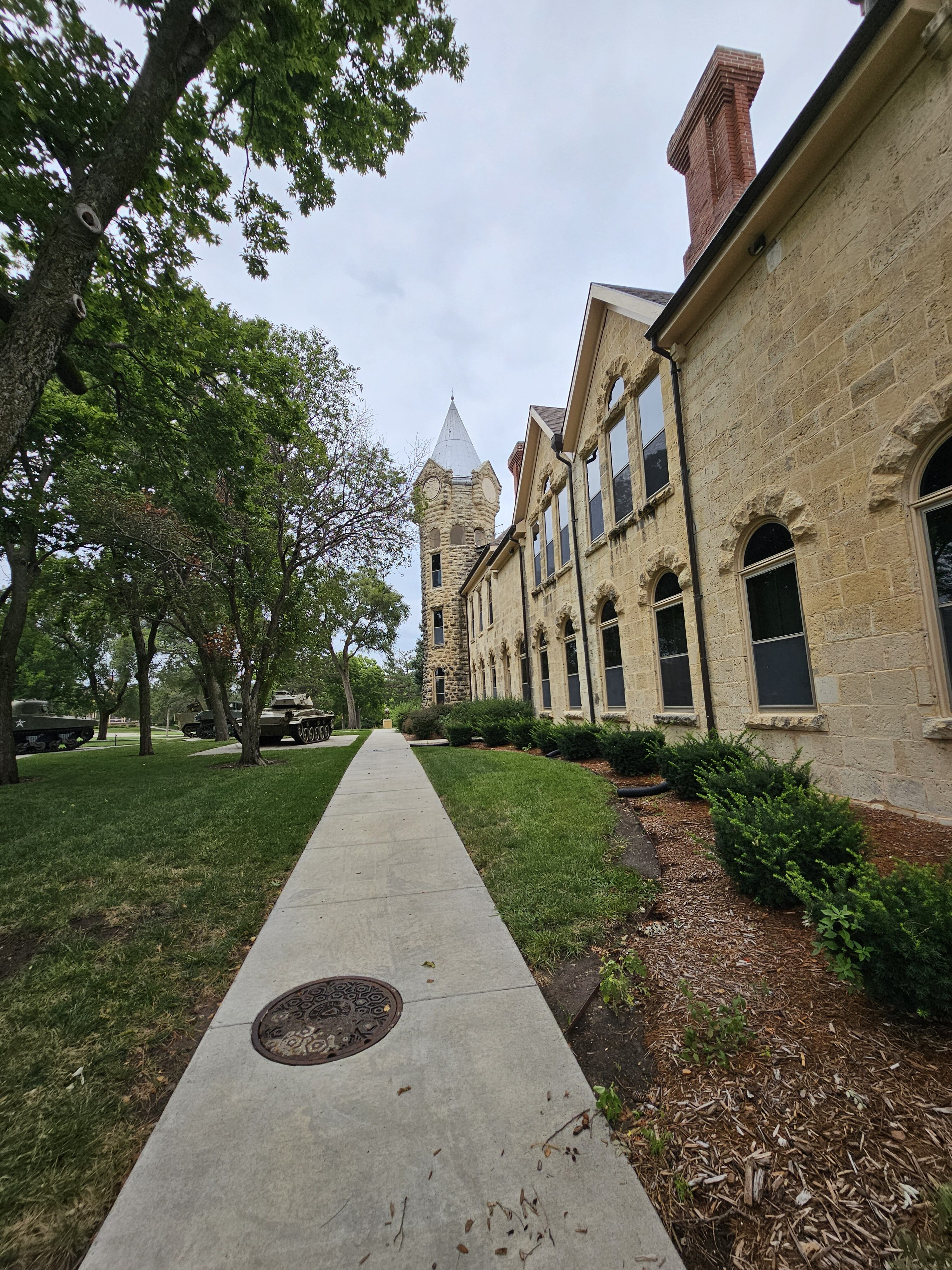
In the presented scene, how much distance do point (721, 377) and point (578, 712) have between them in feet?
26.2

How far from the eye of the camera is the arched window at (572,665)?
13.7 meters

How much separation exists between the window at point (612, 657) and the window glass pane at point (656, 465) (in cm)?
265

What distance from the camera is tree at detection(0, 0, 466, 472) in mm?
5488

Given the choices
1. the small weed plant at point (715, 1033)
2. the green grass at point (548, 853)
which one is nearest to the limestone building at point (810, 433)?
the green grass at point (548, 853)

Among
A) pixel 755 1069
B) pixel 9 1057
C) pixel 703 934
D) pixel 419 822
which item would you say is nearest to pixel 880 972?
pixel 755 1069

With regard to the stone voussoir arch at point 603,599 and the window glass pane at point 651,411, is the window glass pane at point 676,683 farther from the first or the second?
the window glass pane at point 651,411

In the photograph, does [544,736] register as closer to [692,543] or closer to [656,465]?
[692,543]

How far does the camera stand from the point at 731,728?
7.52m

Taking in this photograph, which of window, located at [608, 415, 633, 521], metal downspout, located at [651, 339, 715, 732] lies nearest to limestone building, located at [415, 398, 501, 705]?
window, located at [608, 415, 633, 521]

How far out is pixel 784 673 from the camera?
21.7 ft

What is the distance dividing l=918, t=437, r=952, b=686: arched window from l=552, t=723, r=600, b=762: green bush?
659cm

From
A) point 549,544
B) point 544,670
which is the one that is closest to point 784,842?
point 549,544

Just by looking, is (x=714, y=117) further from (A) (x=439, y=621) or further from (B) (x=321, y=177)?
(A) (x=439, y=621)

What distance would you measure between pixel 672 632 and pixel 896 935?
720 centimetres
